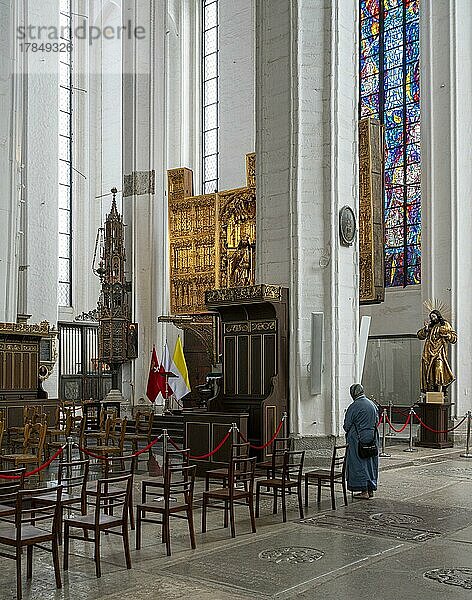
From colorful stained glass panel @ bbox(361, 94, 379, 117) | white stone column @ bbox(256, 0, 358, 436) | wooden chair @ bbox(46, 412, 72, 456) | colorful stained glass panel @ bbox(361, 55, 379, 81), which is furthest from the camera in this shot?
colorful stained glass panel @ bbox(361, 55, 379, 81)

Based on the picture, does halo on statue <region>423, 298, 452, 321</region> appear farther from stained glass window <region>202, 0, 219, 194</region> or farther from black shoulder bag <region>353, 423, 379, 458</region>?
stained glass window <region>202, 0, 219, 194</region>

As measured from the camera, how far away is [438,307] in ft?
66.7

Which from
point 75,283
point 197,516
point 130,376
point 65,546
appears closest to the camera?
point 65,546

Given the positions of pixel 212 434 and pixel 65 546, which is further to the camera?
pixel 212 434

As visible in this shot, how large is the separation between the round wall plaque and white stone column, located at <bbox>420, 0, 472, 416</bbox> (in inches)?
216

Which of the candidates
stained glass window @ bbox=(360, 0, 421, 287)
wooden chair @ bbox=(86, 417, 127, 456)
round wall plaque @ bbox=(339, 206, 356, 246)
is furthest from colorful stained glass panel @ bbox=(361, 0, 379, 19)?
wooden chair @ bbox=(86, 417, 127, 456)

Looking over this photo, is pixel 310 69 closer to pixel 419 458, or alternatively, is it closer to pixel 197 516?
pixel 419 458

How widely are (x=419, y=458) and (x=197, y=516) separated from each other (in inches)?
309

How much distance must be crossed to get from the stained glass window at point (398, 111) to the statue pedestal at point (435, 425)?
6.70 metres

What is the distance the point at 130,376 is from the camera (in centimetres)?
2448

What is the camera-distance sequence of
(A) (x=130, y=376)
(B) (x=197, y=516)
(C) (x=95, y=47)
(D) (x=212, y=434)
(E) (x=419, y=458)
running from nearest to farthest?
(B) (x=197, y=516) → (D) (x=212, y=434) → (E) (x=419, y=458) → (A) (x=130, y=376) → (C) (x=95, y=47)

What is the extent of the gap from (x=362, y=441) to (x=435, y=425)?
8341 mm

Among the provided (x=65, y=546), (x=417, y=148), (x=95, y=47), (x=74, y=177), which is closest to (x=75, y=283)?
(x=74, y=177)

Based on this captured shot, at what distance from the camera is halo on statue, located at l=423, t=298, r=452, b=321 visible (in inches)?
792
